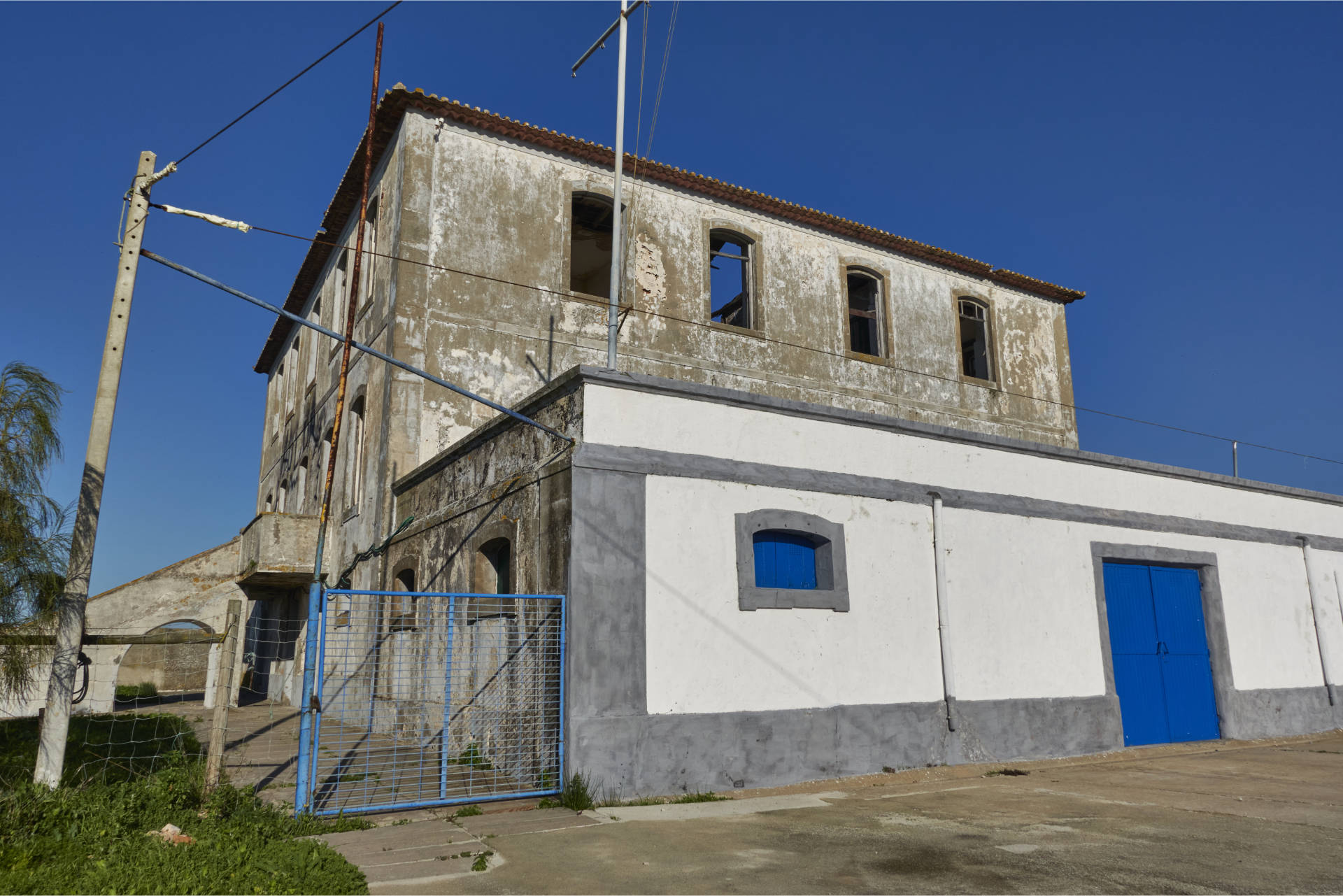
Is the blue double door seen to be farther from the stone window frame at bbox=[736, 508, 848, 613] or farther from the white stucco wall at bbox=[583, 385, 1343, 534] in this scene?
the stone window frame at bbox=[736, 508, 848, 613]

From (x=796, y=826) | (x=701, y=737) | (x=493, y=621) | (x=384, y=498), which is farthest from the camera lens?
(x=384, y=498)

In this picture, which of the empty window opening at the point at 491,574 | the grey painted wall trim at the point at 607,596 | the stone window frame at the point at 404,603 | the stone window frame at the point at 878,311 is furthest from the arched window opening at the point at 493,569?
the stone window frame at the point at 878,311

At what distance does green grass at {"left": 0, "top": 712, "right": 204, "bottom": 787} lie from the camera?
7.28m

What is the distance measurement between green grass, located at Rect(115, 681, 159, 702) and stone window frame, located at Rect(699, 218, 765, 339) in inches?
767

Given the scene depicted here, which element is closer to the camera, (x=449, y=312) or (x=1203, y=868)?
(x=1203, y=868)

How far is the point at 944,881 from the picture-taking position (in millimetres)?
5133

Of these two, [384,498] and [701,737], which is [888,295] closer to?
[384,498]

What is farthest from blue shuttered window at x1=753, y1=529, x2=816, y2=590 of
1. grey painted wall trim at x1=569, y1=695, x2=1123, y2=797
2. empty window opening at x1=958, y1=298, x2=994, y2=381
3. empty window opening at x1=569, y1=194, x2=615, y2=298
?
empty window opening at x1=958, y1=298, x2=994, y2=381

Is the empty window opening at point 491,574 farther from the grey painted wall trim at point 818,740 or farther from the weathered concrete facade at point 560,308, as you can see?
the weathered concrete facade at point 560,308

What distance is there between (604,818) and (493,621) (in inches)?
111

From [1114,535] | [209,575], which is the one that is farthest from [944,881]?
[209,575]

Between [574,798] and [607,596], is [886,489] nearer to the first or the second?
[607,596]

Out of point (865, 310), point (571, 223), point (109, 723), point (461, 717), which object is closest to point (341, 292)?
point (571, 223)

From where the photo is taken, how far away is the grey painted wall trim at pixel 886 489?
8.32m
